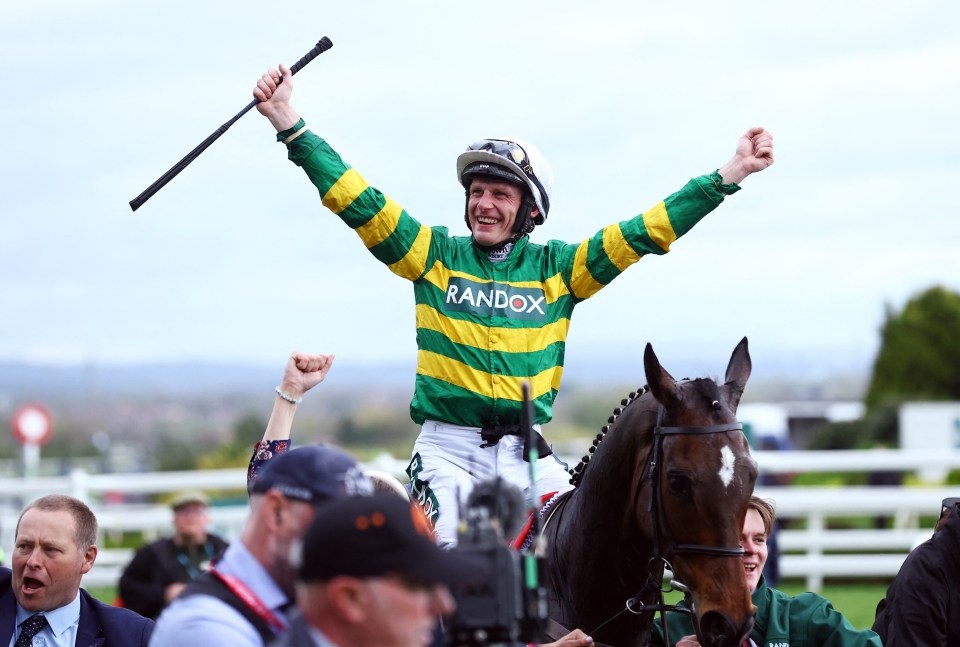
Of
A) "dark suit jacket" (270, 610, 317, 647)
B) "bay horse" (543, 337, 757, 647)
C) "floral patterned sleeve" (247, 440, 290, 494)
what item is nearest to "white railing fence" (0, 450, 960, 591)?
"bay horse" (543, 337, 757, 647)

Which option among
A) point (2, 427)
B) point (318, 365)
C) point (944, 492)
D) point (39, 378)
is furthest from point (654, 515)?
point (39, 378)

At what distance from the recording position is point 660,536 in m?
4.38

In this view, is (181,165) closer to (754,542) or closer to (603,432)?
(603,432)

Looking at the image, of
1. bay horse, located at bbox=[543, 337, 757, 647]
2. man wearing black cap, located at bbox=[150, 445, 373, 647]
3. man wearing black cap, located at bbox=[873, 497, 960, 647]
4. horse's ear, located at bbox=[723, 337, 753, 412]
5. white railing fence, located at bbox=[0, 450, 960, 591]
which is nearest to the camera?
man wearing black cap, located at bbox=[150, 445, 373, 647]

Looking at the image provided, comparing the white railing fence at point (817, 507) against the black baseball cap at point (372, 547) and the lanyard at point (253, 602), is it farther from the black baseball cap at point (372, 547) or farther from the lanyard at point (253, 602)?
the black baseball cap at point (372, 547)

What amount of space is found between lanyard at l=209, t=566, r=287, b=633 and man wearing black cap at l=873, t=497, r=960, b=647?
3.20 metres

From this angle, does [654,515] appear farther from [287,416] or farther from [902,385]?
[902,385]

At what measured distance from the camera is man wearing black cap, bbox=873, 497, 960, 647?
513 centimetres

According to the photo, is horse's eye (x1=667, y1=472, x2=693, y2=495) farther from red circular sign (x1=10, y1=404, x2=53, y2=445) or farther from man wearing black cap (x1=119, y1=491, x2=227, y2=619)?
red circular sign (x1=10, y1=404, x2=53, y2=445)

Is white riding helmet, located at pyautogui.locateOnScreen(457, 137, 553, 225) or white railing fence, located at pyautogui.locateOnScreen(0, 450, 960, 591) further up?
white riding helmet, located at pyautogui.locateOnScreen(457, 137, 553, 225)

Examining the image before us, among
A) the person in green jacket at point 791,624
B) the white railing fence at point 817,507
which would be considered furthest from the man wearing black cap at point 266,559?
the white railing fence at point 817,507

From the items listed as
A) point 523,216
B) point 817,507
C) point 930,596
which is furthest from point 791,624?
point 817,507

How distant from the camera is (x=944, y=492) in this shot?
41.5 feet

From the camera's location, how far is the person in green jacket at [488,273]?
5.02 meters
